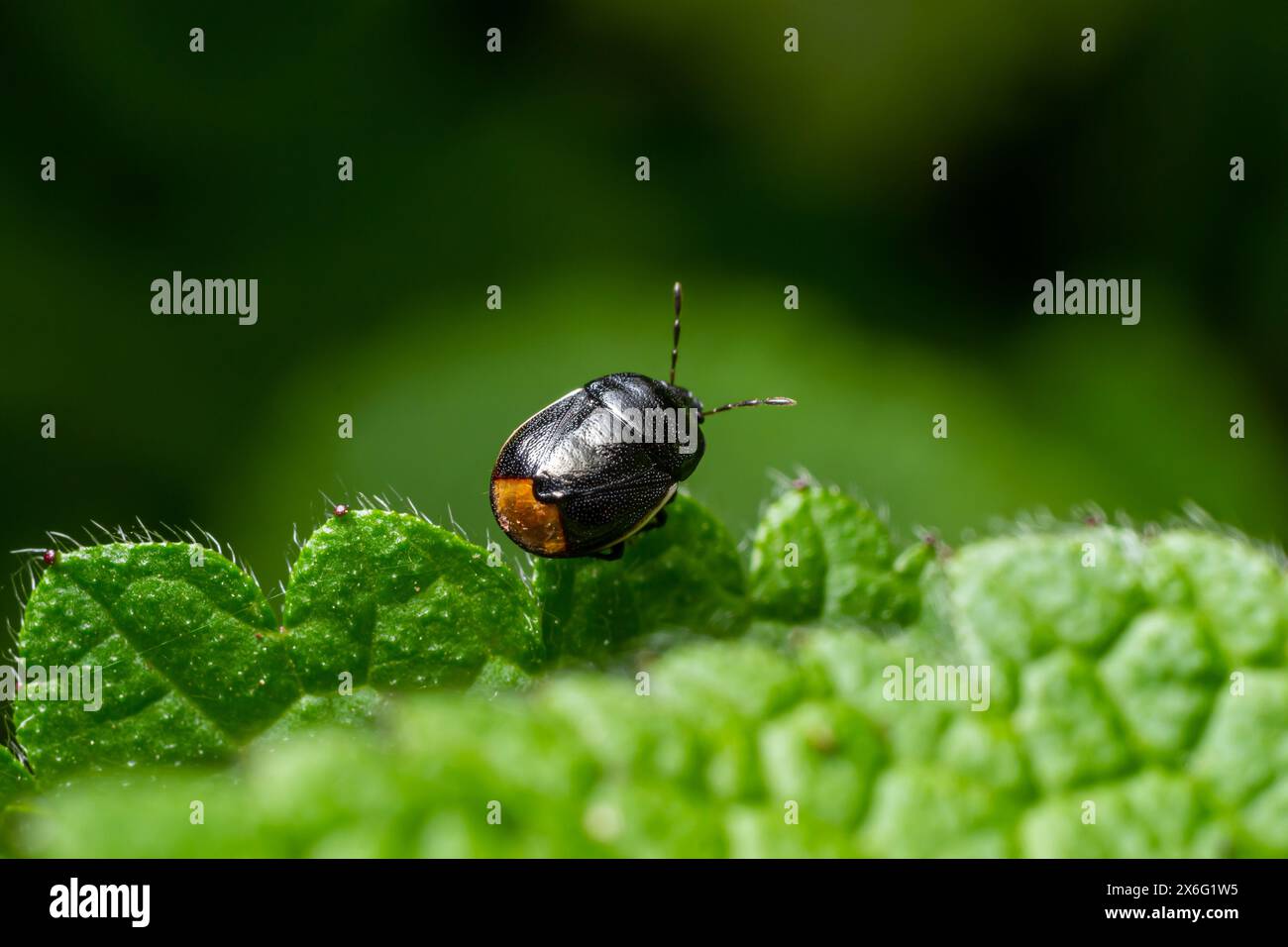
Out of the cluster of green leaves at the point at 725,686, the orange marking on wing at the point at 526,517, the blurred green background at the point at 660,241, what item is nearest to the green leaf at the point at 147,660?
the cluster of green leaves at the point at 725,686

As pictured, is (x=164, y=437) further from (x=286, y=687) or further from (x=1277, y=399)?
(x=1277, y=399)

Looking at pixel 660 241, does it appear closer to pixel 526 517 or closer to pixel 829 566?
pixel 526 517

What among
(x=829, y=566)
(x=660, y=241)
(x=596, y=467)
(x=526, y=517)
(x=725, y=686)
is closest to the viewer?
(x=725, y=686)

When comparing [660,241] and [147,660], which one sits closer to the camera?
[147,660]

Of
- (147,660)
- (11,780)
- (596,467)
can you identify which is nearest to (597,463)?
(596,467)

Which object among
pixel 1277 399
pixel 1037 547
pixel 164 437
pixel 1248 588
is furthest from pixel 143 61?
pixel 1277 399

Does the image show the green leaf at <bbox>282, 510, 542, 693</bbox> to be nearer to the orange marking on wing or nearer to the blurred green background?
the orange marking on wing

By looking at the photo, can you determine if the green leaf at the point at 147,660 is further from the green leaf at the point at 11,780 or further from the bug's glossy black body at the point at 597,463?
the bug's glossy black body at the point at 597,463
